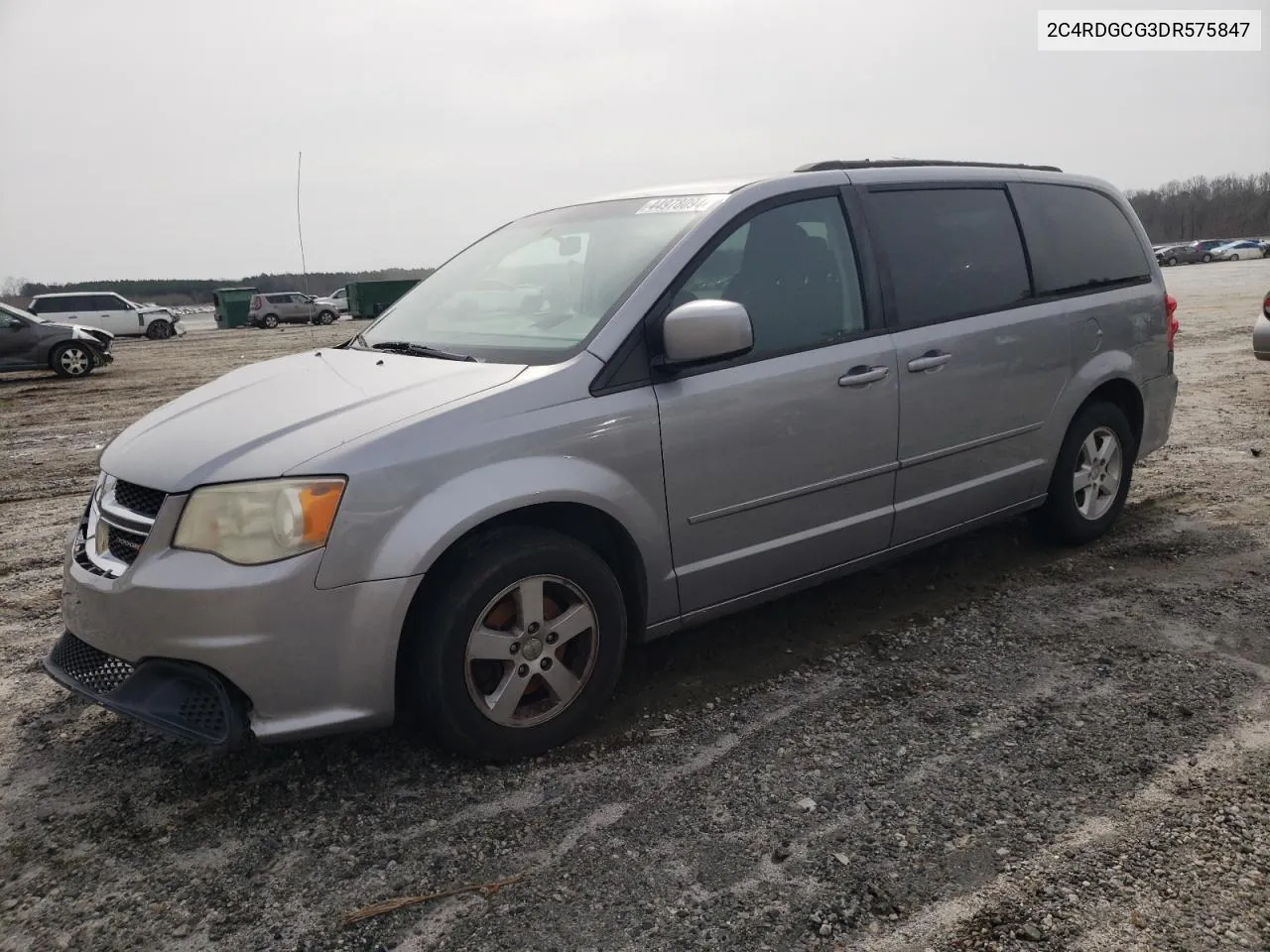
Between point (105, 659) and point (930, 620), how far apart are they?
307 centimetres

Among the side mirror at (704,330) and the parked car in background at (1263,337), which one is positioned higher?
the side mirror at (704,330)

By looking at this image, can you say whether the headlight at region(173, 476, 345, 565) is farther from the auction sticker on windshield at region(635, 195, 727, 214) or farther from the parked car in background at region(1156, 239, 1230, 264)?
the parked car in background at region(1156, 239, 1230, 264)

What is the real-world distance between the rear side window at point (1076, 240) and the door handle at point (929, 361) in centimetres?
87

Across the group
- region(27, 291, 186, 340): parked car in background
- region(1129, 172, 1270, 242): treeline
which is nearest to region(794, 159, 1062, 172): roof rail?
region(27, 291, 186, 340): parked car in background

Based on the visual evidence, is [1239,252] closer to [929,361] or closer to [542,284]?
[929,361]

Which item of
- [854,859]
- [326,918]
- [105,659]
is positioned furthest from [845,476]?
[105,659]

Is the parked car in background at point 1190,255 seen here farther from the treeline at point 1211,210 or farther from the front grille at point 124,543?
the front grille at point 124,543

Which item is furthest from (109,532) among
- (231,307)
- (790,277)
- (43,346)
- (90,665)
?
(231,307)

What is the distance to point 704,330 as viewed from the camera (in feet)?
9.98

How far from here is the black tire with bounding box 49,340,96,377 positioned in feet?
56.6

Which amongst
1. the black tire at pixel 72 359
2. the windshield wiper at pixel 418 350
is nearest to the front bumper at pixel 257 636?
the windshield wiper at pixel 418 350

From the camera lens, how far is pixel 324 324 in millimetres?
42062

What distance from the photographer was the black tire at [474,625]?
2.79 m

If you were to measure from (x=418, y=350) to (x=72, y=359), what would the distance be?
17.0 m
